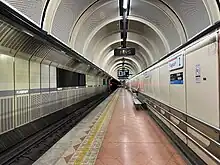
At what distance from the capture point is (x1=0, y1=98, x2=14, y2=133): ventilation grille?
180 inches

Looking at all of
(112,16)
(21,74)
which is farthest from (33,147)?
(112,16)

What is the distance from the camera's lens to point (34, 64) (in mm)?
6488

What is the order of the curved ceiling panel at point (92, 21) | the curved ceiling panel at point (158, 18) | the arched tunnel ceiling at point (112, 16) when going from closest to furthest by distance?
the arched tunnel ceiling at point (112, 16)
the curved ceiling panel at point (158, 18)
the curved ceiling panel at point (92, 21)

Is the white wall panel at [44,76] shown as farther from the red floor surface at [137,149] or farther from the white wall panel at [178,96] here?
the white wall panel at [178,96]

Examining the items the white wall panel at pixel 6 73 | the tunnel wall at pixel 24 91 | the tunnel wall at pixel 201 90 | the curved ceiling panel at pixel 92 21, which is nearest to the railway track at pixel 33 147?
the tunnel wall at pixel 24 91

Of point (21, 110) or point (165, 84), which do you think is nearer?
point (21, 110)

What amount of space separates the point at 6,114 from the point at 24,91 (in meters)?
0.99

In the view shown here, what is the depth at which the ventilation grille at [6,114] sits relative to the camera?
457 centimetres

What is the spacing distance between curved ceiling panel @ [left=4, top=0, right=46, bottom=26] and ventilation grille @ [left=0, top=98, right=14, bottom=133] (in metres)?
2.20

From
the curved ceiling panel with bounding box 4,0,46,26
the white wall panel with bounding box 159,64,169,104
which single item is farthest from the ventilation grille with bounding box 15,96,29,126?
the white wall panel with bounding box 159,64,169,104

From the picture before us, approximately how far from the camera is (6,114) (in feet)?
15.7

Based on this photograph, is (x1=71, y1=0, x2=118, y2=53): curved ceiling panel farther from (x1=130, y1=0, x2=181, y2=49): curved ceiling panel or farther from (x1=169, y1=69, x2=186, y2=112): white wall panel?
(x1=169, y1=69, x2=186, y2=112): white wall panel

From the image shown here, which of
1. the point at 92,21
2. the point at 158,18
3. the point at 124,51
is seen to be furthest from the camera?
the point at 124,51

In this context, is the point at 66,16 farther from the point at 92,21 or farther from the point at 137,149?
the point at 137,149
